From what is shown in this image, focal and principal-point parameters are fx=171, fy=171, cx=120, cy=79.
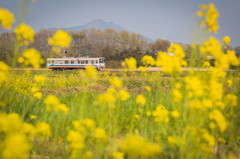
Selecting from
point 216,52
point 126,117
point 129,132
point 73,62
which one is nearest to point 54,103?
point 129,132

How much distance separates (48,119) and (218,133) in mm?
2352

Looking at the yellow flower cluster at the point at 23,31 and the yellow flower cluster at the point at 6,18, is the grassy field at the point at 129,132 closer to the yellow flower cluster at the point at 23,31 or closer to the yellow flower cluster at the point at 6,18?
the yellow flower cluster at the point at 23,31

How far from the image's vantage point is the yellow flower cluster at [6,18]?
1.57 metres

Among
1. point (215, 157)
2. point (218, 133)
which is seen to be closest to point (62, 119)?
point (215, 157)

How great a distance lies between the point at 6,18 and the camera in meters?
1.59

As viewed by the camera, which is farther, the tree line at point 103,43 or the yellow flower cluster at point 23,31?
the tree line at point 103,43

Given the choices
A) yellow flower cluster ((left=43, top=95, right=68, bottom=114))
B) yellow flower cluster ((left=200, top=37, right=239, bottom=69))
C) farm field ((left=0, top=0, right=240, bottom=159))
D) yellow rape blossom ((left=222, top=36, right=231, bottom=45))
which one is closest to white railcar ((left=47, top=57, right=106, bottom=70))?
farm field ((left=0, top=0, right=240, bottom=159))

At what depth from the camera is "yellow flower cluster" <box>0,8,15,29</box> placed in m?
1.57

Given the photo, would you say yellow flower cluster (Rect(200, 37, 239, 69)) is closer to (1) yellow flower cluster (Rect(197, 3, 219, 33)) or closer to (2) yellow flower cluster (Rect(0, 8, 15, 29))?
(1) yellow flower cluster (Rect(197, 3, 219, 33))

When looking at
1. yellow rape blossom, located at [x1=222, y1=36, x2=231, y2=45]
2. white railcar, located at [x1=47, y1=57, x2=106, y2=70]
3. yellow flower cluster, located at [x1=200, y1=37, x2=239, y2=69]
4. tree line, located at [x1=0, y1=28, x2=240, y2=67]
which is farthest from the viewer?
tree line, located at [x1=0, y1=28, x2=240, y2=67]

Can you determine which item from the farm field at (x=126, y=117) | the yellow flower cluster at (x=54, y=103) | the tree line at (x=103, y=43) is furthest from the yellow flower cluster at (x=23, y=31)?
the tree line at (x=103, y=43)

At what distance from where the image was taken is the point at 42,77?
78.6 inches

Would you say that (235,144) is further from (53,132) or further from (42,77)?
(42,77)

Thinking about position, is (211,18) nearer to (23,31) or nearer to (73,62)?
(23,31)
